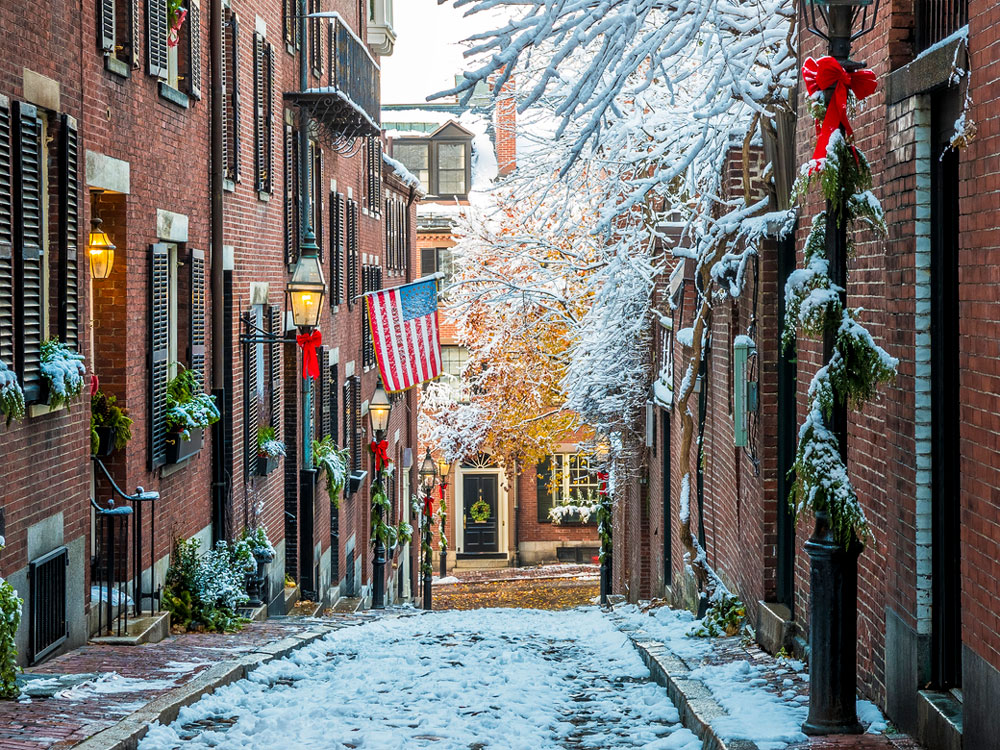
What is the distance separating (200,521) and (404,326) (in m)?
6.12

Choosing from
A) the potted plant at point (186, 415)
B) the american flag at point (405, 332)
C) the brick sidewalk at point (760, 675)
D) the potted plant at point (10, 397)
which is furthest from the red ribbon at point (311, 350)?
the potted plant at point (10, 397)

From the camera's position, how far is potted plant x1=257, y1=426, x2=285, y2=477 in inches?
A: 620

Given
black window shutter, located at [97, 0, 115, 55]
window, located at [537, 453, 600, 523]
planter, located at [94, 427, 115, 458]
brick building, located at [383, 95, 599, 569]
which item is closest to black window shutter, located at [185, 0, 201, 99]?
black window shutter, located at [97, 0, 115, 55]

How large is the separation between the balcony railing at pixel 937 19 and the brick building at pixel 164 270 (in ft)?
17.4

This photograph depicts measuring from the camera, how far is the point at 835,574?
19.4 feet

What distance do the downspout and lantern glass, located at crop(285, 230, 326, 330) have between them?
31.8 inches

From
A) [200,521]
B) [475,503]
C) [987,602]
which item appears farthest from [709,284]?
[475,503]

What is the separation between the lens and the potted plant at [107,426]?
1033 cm

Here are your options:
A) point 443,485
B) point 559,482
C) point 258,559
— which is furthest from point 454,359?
point 258,559

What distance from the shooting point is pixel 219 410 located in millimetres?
13703

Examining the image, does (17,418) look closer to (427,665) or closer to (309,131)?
(427,665)

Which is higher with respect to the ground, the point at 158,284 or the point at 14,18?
the point at 14,18

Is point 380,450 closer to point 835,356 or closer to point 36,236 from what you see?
point 36,236

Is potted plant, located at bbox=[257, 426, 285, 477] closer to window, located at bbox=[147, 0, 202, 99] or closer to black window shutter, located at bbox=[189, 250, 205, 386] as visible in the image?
black window shutter, located at bbox=[189, 250, 205, 386]
